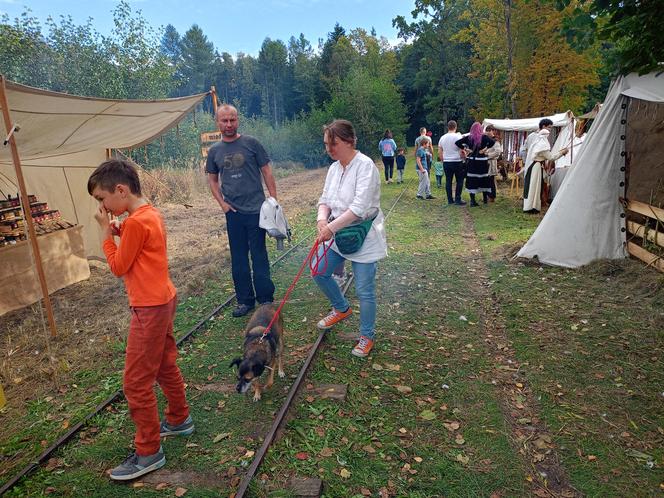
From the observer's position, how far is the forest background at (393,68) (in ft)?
19.1

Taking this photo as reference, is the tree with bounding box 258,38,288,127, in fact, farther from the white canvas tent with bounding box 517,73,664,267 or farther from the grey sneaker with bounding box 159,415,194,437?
the grey sneaker with bounding box 159,415,194,437

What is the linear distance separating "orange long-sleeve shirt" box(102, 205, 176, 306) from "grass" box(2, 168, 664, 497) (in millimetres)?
1317

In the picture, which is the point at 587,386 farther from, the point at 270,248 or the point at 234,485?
the point at 270,248

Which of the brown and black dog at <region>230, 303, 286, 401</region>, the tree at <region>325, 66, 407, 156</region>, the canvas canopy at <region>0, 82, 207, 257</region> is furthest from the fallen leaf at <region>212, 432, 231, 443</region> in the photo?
the tree at <region>325, 66, 407, 156</region>

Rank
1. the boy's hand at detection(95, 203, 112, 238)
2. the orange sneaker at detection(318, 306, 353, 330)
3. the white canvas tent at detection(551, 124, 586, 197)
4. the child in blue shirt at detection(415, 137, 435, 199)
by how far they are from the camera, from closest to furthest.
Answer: the boy's hand at detection(95, 203, 112, 238), the orange sneaker at detection(318, 306, 353, 330), the white canvas tent at detection(551, 124, 586, 197), the child in blue shirt at detection(415, 137, 435, 199)

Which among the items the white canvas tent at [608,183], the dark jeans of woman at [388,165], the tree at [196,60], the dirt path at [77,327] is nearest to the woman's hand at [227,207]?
the dirt path at [77,327]

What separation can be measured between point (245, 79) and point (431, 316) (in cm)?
7532

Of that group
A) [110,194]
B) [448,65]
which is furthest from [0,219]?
[448,65]

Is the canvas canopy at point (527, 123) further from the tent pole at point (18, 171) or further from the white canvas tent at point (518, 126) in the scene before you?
the tent pole at point (18, 171)

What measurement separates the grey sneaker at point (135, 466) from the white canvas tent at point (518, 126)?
1328 cm

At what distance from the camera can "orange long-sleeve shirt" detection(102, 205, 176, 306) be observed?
2.66m

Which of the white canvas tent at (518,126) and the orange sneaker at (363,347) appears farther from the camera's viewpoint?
the white canvas tent at (518,126)

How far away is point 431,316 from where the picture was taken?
5.51m

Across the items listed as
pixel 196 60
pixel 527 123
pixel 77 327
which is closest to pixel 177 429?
pixel 77 327
